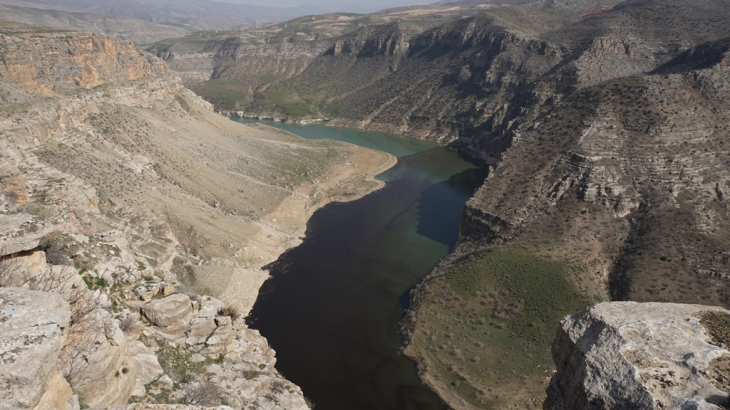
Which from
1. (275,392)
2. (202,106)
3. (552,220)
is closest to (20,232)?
(275,392)

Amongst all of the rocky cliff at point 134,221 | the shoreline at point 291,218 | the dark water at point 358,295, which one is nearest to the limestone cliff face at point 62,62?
the rocky cliff at point 134,221

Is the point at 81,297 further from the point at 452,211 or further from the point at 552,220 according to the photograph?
the point at 452,211

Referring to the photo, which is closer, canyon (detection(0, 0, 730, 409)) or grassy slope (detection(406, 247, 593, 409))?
canyon (detection(0, 0, 730, 409))

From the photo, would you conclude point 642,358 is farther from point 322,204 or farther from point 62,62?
point 62,62

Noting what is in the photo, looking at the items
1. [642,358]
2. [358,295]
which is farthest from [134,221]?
[642,358]

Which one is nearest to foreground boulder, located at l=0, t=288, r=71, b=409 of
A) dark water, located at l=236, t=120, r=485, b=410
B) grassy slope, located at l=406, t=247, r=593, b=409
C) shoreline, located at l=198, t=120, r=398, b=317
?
dark water, located at l=236, t=120, r=485, b=410

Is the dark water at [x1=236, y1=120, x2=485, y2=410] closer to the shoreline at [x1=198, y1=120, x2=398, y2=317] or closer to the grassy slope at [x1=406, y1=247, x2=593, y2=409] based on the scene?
the shoreline at [x1=198, y1=120, x2=398, y2=317]
